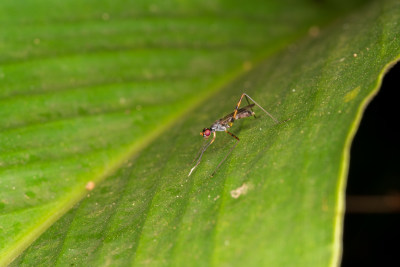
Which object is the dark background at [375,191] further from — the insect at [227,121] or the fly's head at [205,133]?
the fly's head at [205,133]

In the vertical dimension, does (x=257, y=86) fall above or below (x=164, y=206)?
above

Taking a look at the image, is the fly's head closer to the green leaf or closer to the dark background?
the green leaf

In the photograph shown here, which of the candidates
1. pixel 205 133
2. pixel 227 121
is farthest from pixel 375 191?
pixel 205 133

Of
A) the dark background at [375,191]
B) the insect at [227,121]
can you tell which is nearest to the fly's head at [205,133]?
the insect at [227,121]

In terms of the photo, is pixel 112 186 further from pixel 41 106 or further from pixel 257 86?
pixel 257 86

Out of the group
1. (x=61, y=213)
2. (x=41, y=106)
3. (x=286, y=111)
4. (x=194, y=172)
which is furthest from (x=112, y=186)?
(x=286, y=111)

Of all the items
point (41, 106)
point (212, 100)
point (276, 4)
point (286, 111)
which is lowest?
point (286, 111)

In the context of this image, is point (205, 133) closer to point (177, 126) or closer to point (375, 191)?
point (177, 126)

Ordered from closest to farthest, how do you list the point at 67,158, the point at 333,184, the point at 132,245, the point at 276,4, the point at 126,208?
the point at 333,184 → the point at 132,245 → the point at 126,208 → the point at 67,158 → the point at 276,4
